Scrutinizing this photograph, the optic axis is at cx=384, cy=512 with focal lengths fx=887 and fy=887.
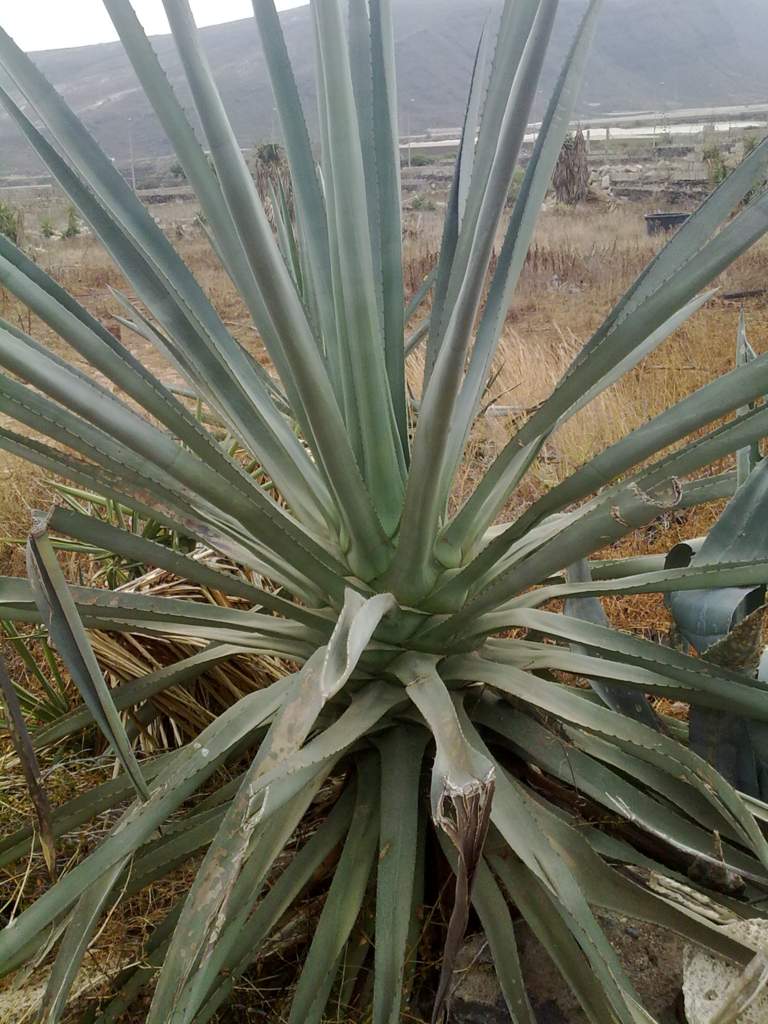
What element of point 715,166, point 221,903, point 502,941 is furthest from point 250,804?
point 715,166

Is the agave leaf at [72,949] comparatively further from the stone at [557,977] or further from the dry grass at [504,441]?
the stone at [557,977]

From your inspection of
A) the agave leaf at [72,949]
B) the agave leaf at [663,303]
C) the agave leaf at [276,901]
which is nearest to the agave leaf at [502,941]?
the agave leaf at [276,901]

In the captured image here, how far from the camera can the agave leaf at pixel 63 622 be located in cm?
83

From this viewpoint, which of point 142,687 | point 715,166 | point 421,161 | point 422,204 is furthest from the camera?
point 421,161

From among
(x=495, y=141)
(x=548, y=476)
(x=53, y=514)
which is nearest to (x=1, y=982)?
A: (x=53, y=514)

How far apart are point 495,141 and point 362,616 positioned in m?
0.56

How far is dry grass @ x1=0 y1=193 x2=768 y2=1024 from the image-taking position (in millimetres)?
1540

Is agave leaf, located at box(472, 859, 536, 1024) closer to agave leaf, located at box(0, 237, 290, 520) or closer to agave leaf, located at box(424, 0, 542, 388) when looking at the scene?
agave leaf, located at box(0, 237, 290, 520)

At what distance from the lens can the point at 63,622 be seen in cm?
85

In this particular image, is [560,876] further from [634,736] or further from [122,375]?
[122,375]

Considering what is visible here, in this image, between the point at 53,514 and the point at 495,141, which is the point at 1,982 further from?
the point at 495,141

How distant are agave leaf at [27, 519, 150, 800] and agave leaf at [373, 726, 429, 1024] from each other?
0.44m

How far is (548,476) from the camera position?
3447 mm

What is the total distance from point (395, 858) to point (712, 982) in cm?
42
